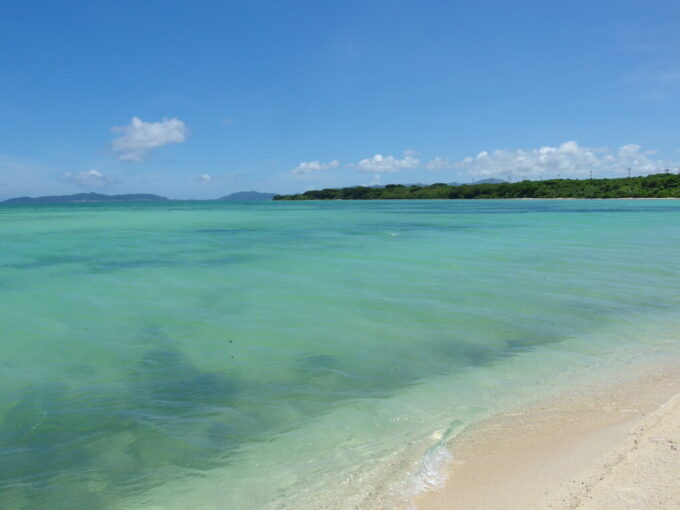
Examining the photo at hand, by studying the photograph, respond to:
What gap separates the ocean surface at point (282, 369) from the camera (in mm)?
3648

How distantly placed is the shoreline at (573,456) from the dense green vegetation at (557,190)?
361 ft

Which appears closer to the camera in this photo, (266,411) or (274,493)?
(274,493)

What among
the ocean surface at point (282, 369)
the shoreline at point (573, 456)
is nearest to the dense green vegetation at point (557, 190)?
the ocean surface at point (282, 369)

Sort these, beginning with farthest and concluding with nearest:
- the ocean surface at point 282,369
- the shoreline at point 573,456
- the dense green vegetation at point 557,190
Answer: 1. the dense green vegetation at point 557,190
2. the ocean surface at point 282,369
3. the shoreline at point 573,456

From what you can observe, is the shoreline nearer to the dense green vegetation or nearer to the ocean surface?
the ocean surface

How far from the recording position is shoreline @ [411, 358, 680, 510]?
3035 mm

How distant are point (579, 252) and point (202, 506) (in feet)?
56.7

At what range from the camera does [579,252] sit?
17.4m

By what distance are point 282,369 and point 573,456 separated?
3.43m

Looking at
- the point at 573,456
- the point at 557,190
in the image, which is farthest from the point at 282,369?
the point at 557,190

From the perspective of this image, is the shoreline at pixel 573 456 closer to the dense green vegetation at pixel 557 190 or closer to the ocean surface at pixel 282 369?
the ocean surface at pixel 282 369

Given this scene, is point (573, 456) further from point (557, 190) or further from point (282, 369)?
point (557, 190)

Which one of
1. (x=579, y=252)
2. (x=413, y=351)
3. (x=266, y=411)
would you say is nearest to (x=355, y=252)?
(x=579, y=252)

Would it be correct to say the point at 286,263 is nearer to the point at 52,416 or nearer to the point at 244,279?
the point at 244,279
